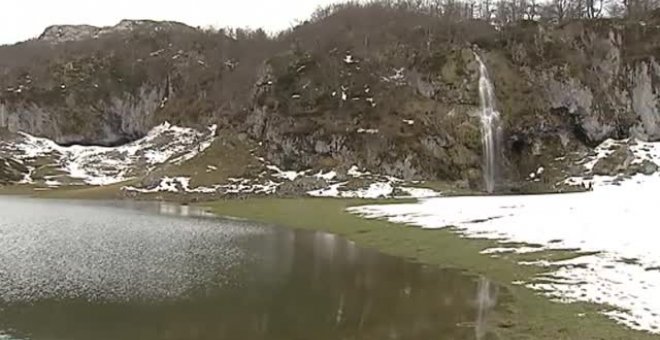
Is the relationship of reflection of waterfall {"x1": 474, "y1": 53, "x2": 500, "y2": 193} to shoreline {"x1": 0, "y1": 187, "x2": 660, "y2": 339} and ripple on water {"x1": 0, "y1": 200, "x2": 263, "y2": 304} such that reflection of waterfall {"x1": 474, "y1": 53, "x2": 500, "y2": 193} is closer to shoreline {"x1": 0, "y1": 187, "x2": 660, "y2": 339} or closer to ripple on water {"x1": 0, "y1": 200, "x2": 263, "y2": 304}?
shoreline {"x1": 0, "y1": 187, "x2": 660, "y2": 339}

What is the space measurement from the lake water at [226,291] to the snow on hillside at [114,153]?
249 feet

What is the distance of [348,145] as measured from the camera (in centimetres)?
10075

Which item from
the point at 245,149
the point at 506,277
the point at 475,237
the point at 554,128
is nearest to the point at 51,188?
the point at 245,149

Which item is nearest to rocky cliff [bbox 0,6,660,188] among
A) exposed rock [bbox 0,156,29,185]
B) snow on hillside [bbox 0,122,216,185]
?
snow on hillside [bbox 0,122,216,185]

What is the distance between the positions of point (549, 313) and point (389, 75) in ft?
316

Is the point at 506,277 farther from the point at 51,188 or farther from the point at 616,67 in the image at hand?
the point at 51,188

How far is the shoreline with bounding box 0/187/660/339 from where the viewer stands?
50.3 feet

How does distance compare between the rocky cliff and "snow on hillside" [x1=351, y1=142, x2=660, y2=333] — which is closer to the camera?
"snow on hillside" [x1=351, y1=142, x2=660, y2=333]

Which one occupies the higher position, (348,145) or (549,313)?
(348,145)

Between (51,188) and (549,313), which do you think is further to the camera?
(51,188)

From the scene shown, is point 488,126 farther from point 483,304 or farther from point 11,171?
point 11,171

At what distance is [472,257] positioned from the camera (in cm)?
2756

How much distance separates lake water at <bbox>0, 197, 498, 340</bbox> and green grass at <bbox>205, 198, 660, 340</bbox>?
89 centimetres

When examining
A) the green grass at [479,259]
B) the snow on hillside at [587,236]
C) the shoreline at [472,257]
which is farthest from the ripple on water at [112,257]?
the snow on hillside at [587,236]
